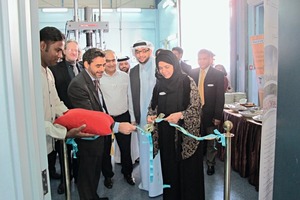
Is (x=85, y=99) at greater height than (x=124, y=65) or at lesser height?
lesser

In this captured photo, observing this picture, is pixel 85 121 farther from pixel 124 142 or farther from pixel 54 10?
pixel 54 10

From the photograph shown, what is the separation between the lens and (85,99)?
212cm

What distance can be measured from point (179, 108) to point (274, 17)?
42.7 inches

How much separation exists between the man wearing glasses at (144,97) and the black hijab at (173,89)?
0.47 m

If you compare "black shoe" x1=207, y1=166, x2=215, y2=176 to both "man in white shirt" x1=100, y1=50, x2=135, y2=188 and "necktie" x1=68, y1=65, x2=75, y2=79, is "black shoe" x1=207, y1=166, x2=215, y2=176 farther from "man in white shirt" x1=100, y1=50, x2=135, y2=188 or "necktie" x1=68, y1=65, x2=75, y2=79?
"necktie" x1=68, y1=65, x2=75, y2=79

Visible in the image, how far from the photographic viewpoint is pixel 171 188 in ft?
7.31

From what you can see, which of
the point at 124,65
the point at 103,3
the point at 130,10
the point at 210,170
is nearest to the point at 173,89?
the point at 210,170

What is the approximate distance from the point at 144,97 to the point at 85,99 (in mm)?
737

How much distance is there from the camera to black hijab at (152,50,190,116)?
2135mm

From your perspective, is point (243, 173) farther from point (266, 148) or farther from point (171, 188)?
point (266, 148)

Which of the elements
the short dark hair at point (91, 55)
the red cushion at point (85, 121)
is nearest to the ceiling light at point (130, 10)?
the short dark hair at point (91, 55)

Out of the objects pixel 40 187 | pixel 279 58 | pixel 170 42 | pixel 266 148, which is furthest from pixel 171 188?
pixel 170 42

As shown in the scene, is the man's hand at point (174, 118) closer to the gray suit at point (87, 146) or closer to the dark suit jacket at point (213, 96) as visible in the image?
the gray suit at point (87, 146)

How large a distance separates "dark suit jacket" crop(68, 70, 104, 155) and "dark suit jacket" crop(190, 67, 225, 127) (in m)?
1.40
